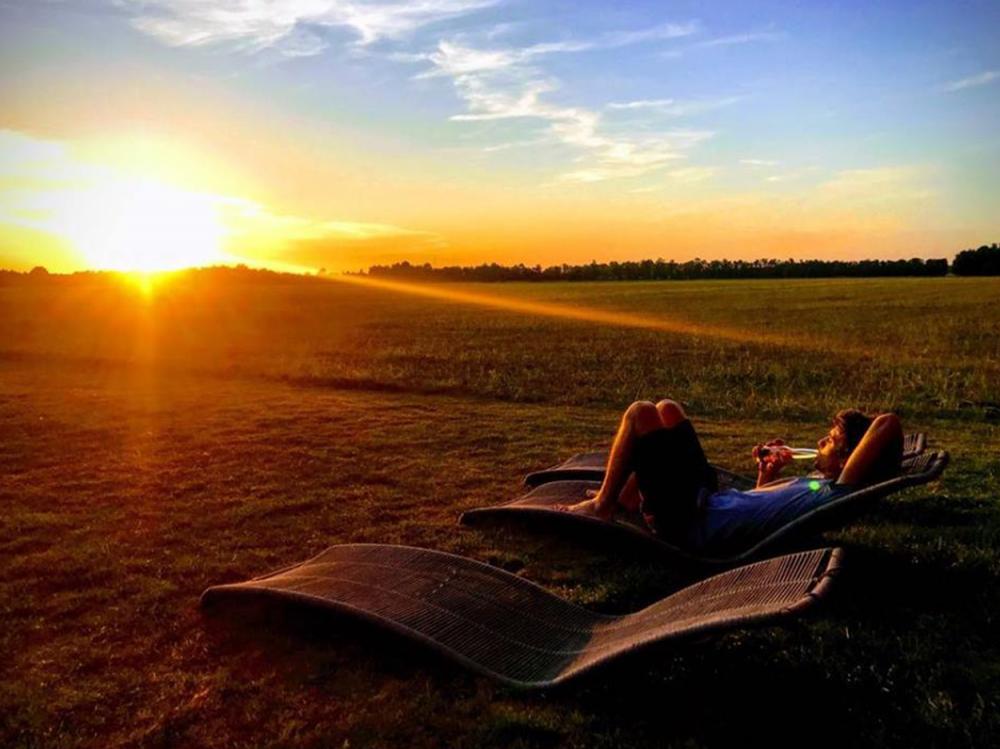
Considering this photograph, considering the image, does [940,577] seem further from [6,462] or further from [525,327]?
[525,327]

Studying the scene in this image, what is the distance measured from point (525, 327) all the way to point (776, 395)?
20.6 m

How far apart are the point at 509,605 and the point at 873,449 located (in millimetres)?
2890

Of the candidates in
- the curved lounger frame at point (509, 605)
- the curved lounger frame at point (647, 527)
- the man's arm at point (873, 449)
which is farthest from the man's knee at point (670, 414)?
the curved lounger frame at point (509, 605)


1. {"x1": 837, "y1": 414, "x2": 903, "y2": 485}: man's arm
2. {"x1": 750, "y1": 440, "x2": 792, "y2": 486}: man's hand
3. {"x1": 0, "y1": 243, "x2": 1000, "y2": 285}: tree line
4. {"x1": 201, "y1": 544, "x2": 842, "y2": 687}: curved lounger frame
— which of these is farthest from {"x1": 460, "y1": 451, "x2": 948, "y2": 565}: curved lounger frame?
{"x1": 0, "y1": 243, "x2": 1000, "y2": 285}: tree line

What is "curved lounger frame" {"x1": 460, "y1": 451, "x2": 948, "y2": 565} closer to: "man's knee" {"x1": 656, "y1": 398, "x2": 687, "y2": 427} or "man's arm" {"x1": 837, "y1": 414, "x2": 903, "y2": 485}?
"man's arm" {"x1": 837, "y1": 414, "x2": 903, "y2": 485}

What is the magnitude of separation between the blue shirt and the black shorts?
127 millimetres

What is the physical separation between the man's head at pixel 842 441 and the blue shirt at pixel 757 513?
26cm

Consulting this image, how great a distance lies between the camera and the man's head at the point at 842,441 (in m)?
6.23

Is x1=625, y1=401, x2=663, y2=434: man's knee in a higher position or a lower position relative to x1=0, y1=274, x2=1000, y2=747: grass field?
higher

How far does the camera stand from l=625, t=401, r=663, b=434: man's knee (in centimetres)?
610

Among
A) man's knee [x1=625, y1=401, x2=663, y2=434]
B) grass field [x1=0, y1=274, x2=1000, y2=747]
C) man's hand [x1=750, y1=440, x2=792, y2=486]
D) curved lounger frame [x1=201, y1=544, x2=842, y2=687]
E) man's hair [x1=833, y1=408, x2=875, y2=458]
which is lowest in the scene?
grass field [x1=0, y1=274, x2=1000, y2=747]

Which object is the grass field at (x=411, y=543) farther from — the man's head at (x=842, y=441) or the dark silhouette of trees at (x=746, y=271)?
the dark silhouette of trees at (x=746, y=271)

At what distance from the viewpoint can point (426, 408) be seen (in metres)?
14.9

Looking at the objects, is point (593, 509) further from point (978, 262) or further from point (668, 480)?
point (978, 262)
